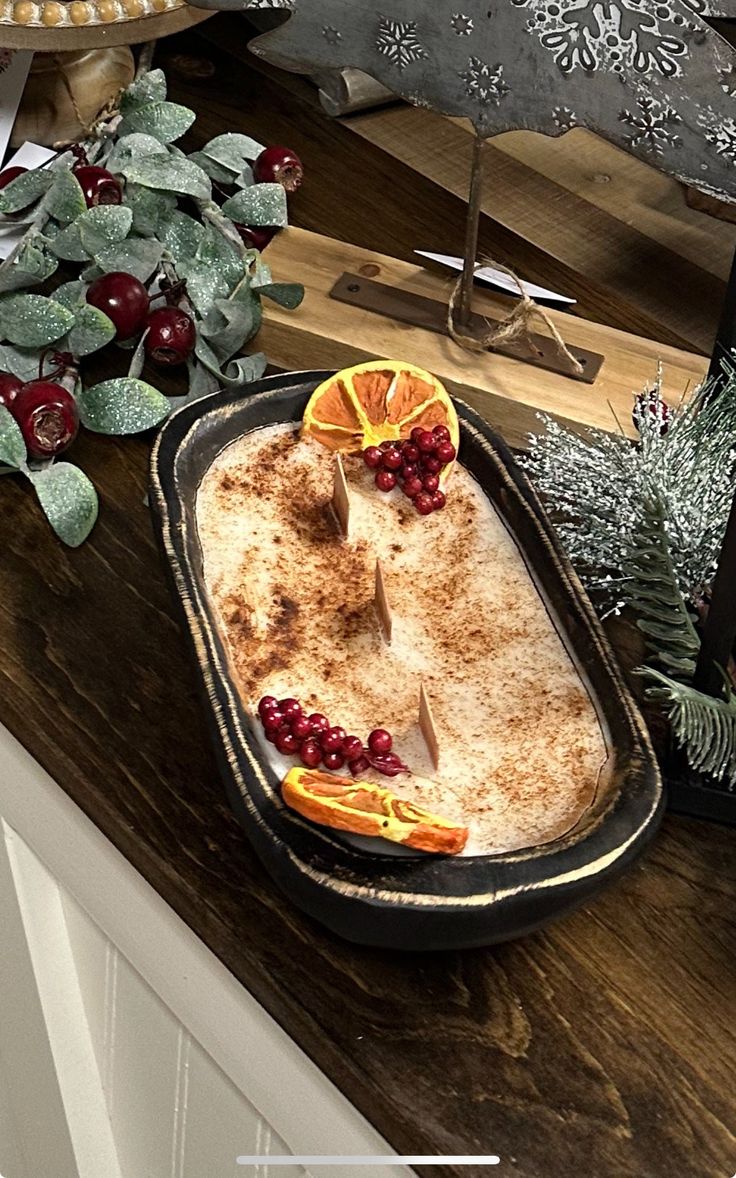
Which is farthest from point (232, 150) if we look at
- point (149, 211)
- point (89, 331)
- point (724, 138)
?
point (724, 138)

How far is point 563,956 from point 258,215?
547 mm

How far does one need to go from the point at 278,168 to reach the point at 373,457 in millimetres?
374

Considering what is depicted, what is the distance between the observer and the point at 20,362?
0.82 meters

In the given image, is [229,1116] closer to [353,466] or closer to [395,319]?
[353,466]

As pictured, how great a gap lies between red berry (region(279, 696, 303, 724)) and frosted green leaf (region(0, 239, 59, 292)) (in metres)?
0.40

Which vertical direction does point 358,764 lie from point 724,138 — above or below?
below

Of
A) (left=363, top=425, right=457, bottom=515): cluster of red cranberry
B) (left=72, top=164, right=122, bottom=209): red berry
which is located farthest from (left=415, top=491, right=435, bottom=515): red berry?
(left=72, top=164, right=122, bottom=209): red berry

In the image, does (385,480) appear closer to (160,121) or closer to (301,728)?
(301,728)

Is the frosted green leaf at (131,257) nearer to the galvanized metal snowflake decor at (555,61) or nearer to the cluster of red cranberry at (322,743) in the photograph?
the galvanized metal snowflake decor at (555,61)

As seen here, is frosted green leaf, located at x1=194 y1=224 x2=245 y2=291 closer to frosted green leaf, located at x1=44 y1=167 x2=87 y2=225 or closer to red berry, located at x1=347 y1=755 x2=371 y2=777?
frosted green leaf, located at x1=44 y1=167 x2=87 y2=225

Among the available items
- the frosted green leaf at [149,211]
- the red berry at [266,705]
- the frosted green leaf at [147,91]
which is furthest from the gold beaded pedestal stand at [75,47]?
the red berry at [266,705]

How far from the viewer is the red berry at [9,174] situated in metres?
0.93

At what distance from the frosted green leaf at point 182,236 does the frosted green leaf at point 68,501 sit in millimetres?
180

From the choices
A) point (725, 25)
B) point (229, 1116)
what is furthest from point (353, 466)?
point (725, 25)
